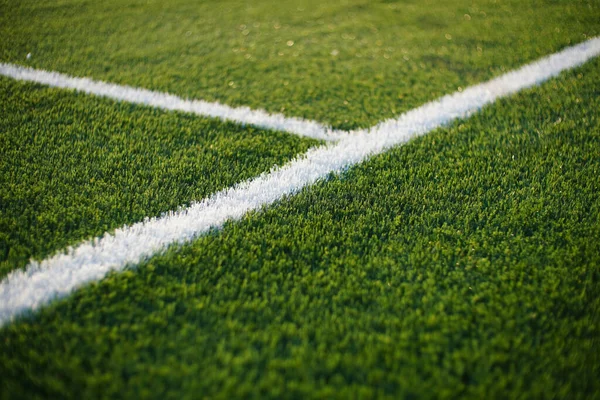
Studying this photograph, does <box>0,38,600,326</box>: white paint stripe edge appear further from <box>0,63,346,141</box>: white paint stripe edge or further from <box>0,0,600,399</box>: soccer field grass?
<box>0,63,346,141</box>: white paint stripe edge

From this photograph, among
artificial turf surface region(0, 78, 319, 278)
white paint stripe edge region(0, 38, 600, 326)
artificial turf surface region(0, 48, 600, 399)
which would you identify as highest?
artificial turf surface region(0, 78, 319, 278)

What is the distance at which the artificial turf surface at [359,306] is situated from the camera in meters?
1.08

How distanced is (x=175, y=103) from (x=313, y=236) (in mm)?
1300

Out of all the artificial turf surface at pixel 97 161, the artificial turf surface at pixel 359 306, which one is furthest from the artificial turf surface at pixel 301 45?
the artificial turf surface at pixel 359 306

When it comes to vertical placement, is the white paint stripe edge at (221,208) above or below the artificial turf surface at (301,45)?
below

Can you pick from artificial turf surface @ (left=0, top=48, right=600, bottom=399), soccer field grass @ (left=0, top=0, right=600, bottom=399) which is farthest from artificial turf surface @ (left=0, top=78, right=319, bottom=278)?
artificial turf surface @ (left=0, top=48, right=600, bottom=399)

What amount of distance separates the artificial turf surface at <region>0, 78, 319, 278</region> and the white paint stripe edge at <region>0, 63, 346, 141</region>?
2.9 inches

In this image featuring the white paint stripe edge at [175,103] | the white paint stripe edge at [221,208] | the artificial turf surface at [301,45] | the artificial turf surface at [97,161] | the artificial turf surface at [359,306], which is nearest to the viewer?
the artificial turf surface at [359,306]

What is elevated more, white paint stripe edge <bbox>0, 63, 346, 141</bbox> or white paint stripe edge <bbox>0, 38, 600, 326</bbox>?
white paint stripe edge <bbox>0, 63, 346, 141</bbox>

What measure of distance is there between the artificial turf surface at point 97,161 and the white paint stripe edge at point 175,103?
0.07 m

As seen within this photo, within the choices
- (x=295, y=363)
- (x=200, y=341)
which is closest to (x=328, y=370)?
(x=295, y=363)

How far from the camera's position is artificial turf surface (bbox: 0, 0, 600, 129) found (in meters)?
2.62

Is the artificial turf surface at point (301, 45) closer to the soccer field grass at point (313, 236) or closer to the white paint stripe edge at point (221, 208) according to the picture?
the soccer field grass at point (313, 236)

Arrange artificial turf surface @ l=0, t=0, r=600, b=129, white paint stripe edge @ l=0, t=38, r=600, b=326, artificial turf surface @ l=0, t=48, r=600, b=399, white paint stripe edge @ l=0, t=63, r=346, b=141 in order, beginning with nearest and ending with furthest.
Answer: artificial turf surface @ l=0, t=48, r=600, b=399, white paint stripe edge @ l=0, t=38, r=600, b=326, white paint stripe edge @ l=0, t=63, r=346, b=141, artificial turf surface @ l=0, t=0, r=600, b=129
